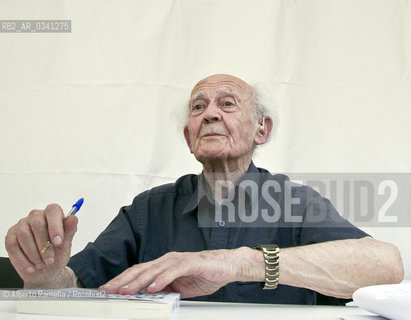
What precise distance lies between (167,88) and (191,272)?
1.34 metres

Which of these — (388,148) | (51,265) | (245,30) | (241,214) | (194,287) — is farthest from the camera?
(245,30)

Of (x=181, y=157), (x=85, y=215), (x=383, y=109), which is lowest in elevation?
(x=85, y=215)

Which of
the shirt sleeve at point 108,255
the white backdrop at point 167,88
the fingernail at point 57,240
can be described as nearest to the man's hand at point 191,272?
the fingernail at point 57,240

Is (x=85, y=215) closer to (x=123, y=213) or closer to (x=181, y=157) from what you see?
(x=181, y=157)

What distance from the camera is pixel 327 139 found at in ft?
6.44

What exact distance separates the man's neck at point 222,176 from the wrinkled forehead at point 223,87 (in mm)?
215

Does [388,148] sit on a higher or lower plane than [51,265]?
higher

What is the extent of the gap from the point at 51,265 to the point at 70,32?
4.55 ft

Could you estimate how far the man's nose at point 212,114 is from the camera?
1.40 meters

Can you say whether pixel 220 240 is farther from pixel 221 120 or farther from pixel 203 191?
pixel 221 120

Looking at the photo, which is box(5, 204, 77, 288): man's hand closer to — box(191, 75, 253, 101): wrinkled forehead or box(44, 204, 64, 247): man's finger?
box(44, 204, 64, 247): man's finger

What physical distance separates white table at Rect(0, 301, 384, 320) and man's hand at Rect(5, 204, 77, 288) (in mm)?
105

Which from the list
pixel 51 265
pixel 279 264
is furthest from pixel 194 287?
pixel 51 265

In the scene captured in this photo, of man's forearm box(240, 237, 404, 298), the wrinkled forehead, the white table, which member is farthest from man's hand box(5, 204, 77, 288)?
the wrinkled forehead
